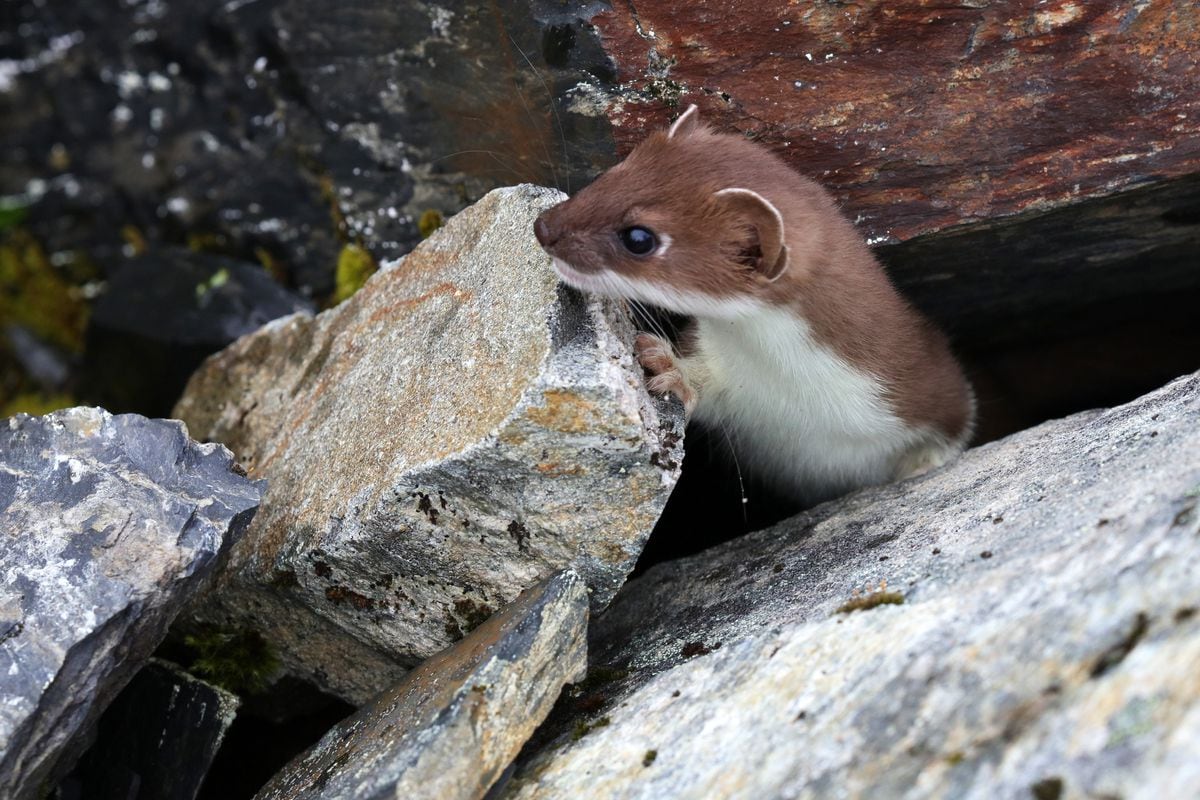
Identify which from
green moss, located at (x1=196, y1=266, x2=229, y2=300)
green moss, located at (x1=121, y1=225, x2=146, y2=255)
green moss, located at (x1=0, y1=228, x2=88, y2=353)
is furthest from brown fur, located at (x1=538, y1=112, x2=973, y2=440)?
green moss, located at (x1=0, y1=228, x2=88, y2=353)

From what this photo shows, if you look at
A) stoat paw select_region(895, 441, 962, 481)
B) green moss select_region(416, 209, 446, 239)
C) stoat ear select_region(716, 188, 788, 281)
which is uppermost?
green moss select_region(416, 209, 446, 239)

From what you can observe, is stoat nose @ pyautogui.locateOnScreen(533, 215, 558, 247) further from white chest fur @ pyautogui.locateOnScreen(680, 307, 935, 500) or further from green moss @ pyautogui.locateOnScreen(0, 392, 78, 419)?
green moss @ pyautogui.locateOnScreen(0, 392, 78, 419)

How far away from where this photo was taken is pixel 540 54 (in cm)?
357

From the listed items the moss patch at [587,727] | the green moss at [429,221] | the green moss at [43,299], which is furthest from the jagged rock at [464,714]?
the green moss at [43,299]

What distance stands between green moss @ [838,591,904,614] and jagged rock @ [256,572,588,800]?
650 mm

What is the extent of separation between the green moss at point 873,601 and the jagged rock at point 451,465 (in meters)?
0.57

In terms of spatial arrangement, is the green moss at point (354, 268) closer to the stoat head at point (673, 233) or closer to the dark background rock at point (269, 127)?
the dark background rock at point (269, 127)

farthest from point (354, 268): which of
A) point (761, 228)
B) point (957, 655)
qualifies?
point (957, 655)

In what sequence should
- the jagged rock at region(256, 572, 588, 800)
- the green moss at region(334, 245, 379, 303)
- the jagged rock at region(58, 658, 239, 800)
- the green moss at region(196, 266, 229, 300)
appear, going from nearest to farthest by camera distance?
the jagged rock at region(256, 572, 588, 800) < the jagged rock at region(58, 658, 239, 800) < the green moss at region(334, 245, 379, 303) < the green moss at region(196, 266, 229, 300)

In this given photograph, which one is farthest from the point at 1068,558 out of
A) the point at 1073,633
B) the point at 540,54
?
the point at 540,54

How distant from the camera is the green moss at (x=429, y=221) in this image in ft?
14.2

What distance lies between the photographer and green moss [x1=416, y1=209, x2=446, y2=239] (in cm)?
432

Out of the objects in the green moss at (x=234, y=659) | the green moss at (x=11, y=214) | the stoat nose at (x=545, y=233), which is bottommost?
the green moss at (x=234, y=659)

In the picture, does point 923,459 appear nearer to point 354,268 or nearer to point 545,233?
point 545,233
